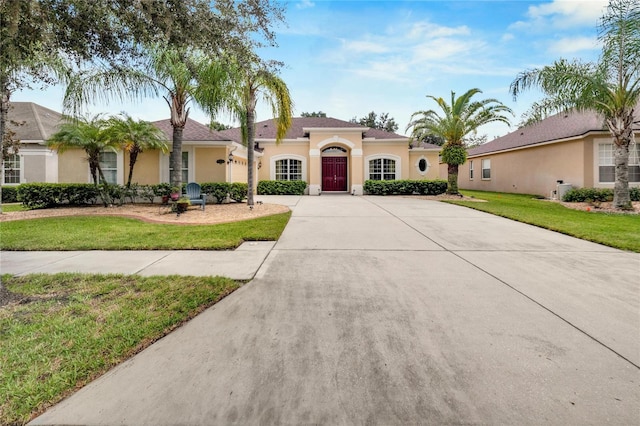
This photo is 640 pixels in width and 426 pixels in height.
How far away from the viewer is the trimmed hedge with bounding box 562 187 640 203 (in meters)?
16.2

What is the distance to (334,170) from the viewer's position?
24.6 meters

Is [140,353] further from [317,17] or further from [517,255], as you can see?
[317,17]

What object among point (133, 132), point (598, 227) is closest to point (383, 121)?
point (133, 132)

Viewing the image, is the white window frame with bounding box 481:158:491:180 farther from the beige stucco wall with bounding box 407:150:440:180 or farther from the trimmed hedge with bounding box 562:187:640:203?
the trimmed hedge with bounding box 562:187:640:203

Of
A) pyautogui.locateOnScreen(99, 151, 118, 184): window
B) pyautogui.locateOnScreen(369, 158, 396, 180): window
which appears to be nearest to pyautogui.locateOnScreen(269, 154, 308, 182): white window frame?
pyautogui.locateOnScreen(369, 158, 396, 180): window

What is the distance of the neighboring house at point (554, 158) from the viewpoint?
17375 millimetres

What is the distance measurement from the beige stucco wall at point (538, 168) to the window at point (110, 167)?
25194 millimetres

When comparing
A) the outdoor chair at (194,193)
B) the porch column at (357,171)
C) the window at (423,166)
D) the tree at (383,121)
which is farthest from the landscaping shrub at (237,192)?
the tree at (383,121)

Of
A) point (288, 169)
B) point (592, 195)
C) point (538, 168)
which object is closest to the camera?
point (592, 195)

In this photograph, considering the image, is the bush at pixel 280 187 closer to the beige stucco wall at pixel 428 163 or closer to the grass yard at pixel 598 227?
the beige stucco wall at pixel 428 163

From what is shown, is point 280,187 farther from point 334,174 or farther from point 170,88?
point 170,88

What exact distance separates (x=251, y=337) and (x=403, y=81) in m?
18.2

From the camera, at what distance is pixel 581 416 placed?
2.16m

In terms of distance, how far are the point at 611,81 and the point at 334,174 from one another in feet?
52.5
